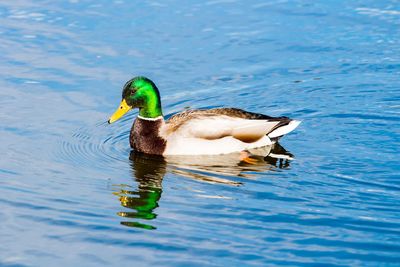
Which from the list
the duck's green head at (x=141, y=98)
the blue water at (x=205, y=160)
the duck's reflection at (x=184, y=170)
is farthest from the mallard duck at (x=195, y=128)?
the blue water at (x=205, y=160)

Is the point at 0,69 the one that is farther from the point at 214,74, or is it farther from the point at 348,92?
the point at 348,92

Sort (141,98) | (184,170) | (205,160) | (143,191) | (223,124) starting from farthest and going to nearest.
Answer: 1. (141,98)
2. (223,124)
3. (205,160)
4. (184,170)
5. (143,191)

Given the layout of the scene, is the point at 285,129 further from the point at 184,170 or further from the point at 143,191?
the point at 143,191

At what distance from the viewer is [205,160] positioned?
12.3 metres

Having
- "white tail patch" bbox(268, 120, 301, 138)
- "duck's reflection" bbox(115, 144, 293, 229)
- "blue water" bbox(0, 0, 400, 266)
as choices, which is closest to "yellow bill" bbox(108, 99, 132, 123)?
"blue water" bbox(0, 0, 400, 266)

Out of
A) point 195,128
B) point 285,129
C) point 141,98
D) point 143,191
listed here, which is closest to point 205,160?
point 195,128

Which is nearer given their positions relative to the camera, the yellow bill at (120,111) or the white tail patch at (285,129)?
the white tail patch at (285,129)

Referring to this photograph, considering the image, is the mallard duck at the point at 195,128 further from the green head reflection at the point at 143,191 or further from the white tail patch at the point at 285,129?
the green head reflection at the point at 143,191

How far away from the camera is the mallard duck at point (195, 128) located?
491 inches

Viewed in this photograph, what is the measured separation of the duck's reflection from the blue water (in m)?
0.04

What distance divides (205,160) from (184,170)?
1.87 feet

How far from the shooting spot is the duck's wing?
12.5 metres

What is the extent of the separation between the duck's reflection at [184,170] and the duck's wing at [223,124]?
0.27 meters

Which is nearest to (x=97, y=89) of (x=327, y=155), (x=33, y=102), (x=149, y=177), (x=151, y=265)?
(x=33, y=102)
